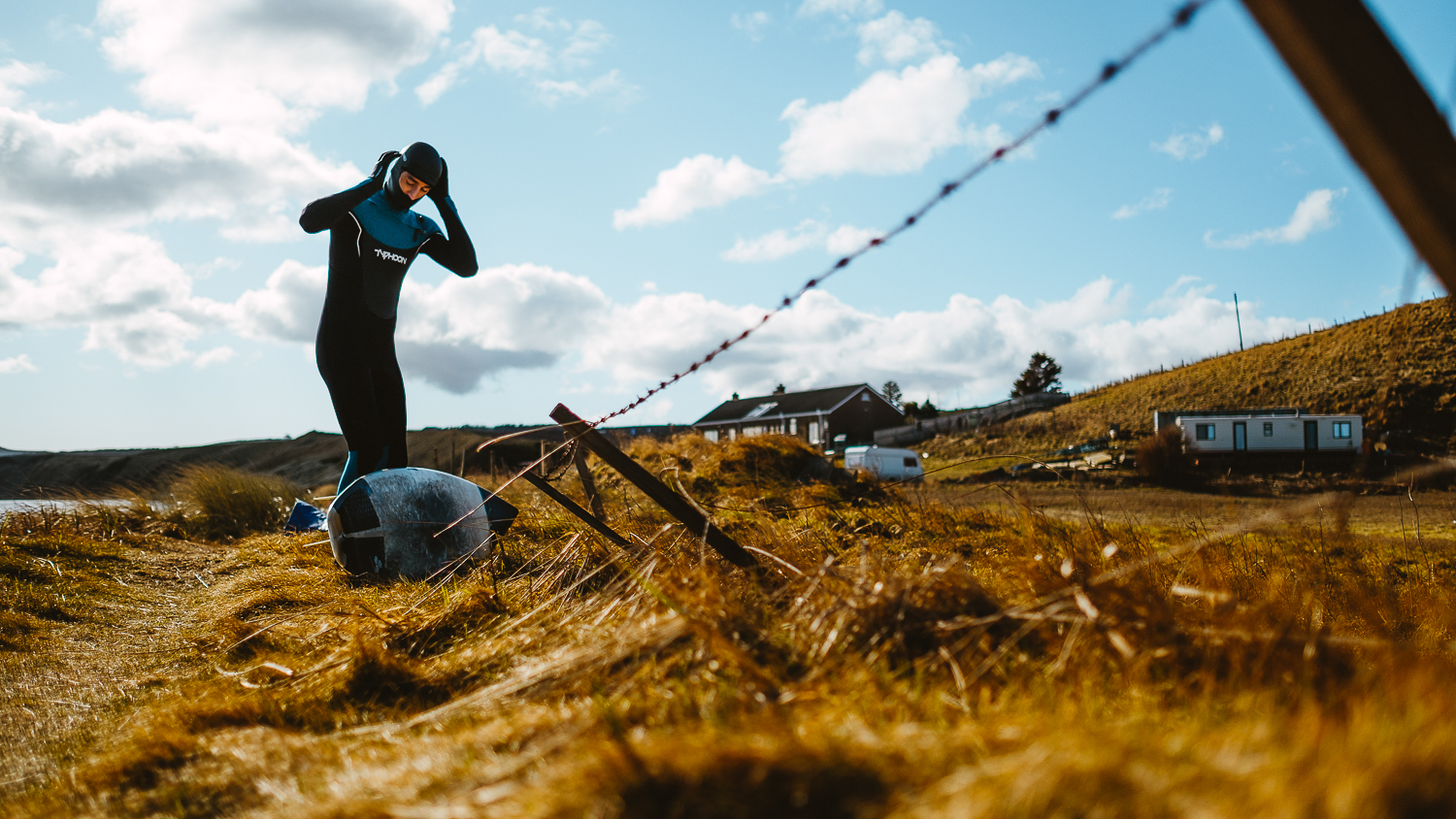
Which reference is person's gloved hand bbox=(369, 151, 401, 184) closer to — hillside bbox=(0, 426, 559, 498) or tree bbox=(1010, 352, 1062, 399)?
hillside bbox=(0, 426, 559, 498)

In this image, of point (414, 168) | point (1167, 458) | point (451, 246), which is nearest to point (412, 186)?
point (414, 168)

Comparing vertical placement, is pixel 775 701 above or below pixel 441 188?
below

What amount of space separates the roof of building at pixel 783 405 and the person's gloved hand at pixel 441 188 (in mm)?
42934

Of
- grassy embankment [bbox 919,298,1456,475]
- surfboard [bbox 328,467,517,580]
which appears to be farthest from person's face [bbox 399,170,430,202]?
grassy embankment [bbox 919,298,1456,475]

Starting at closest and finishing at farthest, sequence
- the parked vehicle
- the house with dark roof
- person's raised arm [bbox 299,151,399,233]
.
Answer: person's raised arm [bbox 299,151,399,233]
the parked vehicle
the house with dark roof

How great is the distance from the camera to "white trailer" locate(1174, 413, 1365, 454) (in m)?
29.3

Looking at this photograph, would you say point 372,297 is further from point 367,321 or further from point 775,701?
point 775,701

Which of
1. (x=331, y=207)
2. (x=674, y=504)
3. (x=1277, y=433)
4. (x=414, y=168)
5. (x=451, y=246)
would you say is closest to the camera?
(x=674, y=504)

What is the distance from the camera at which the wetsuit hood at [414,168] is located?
5.14 m

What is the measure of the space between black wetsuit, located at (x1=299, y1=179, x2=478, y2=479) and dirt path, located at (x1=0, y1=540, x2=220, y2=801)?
1352mm

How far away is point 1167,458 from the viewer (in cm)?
2391

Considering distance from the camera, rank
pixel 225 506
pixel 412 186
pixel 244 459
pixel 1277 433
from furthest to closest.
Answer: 1. pixel 1277 433
2. pixel 244 459
3. pixel 225 506
4. pixel 412 186

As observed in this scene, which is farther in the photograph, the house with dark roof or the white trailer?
the house with dark roof

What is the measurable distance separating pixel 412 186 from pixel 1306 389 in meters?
47.6
